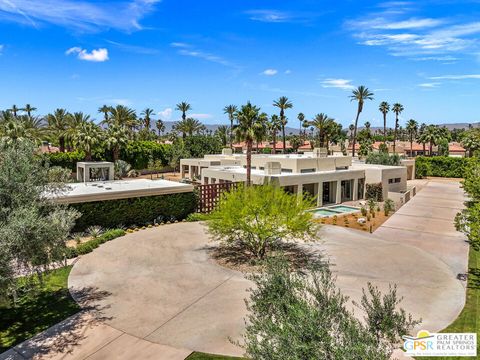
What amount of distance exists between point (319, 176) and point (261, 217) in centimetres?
2061

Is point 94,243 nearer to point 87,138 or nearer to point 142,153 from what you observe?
point 87,138

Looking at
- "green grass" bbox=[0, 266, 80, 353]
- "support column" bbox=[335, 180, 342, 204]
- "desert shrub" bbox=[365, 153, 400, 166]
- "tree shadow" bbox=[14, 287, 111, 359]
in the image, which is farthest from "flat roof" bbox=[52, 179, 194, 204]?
"desert shrub" bbox=[365, 153, 400, 166]

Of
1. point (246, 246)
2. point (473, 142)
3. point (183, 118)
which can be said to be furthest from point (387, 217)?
point (183, 118)

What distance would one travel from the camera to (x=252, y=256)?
21359 mm

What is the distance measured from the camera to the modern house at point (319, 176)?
3756cm

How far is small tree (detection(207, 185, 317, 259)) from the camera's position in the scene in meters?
19.5

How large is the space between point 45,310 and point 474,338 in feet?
52.9

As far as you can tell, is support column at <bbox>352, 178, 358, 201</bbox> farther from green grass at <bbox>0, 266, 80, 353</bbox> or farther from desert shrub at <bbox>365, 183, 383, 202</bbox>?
green grass at <bbox>0, 266, 80, 353</bbox>

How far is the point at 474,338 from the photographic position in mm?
12062

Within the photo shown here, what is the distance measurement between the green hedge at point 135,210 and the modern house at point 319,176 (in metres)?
7.97

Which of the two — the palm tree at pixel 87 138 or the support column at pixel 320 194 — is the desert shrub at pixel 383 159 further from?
the palm tree at pixel 87 138

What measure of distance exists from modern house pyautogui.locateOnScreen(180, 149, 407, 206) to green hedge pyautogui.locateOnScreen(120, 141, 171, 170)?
2828 centimetres

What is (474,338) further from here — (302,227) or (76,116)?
(76,116)

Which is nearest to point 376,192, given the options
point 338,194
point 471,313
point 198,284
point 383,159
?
point 338,194
